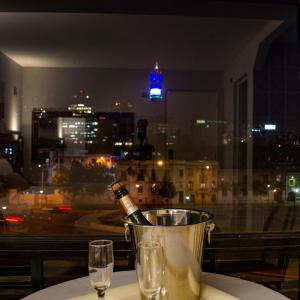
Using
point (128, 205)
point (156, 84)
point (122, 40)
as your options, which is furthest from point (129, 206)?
point (156, 84)

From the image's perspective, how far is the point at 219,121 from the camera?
16.3ft

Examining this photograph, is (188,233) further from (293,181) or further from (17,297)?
(293,181)

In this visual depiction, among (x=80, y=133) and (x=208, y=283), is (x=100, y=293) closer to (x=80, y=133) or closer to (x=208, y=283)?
(x=208, y=283)

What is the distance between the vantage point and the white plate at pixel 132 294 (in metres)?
0.98

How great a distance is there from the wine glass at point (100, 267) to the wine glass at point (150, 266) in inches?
3.7

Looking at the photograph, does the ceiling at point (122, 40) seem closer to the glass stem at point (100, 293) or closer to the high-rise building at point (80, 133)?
Answer: the high-rise building at point (80, 133)

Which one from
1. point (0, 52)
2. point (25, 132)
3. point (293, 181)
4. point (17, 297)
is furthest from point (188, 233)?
point (0, 52)

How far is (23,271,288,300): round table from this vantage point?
1028 mm

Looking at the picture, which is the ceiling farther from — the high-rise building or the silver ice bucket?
the silver ice bucket

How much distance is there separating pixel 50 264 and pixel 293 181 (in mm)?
2452

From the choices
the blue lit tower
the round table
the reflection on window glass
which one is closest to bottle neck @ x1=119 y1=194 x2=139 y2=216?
the round table

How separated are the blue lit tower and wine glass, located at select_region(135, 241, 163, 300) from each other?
12.5 feet

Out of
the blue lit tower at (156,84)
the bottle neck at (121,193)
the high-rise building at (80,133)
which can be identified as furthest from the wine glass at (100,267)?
the blue lit tower at (156,84)

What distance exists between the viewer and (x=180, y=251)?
884 mm
